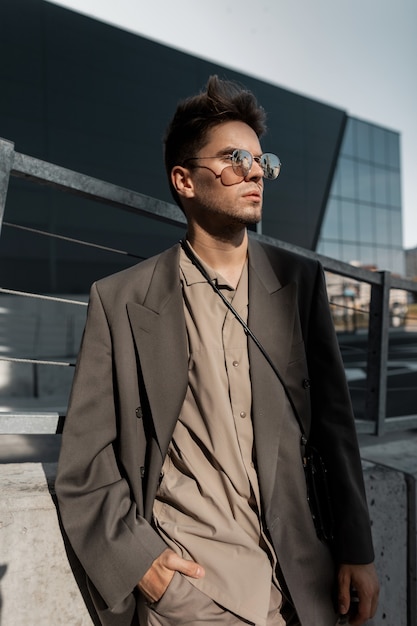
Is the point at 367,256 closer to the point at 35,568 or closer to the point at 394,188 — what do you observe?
the point at 394,188

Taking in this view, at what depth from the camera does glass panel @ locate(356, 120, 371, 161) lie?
94.3 ft

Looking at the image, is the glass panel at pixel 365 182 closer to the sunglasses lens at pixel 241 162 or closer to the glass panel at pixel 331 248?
the glass panel at pixel 331 248

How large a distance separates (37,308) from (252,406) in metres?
11.7

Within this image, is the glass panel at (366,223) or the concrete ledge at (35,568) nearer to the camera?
the concrete ledge at (35,568)

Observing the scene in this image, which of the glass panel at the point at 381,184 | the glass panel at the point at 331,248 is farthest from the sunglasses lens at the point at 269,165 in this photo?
the glass panel at the point at 381,184

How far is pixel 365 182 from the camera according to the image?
29391 mm

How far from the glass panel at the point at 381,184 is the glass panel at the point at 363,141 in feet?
3.49

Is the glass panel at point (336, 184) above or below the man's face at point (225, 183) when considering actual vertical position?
above

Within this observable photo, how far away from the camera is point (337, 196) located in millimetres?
27750

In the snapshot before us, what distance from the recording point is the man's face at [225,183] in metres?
1.77

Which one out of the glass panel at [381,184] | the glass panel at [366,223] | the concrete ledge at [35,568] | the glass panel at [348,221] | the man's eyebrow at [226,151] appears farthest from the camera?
the glass panel at [381,184]

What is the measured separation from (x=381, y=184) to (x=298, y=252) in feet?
98.1

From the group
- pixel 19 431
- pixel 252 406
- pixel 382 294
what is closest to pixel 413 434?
pixel 382 294

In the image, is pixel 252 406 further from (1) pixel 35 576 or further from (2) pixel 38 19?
(2) pixel 38 19
